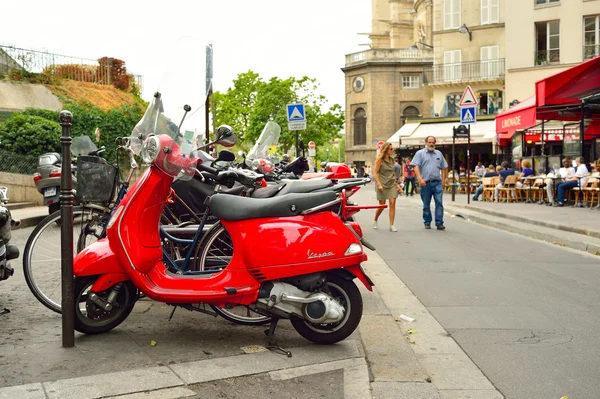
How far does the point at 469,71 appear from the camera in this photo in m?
48.7

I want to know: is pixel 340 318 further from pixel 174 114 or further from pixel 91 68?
pixel 91 68

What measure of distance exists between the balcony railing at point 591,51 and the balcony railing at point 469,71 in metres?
10.1

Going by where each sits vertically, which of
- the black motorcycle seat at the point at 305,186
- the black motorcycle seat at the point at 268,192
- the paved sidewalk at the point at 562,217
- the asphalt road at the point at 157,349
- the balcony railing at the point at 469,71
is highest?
the balcony railing at the point at 469,71

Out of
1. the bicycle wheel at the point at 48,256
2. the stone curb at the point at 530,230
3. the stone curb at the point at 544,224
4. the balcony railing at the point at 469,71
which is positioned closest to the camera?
the bicycle wheel at the point at 48,256

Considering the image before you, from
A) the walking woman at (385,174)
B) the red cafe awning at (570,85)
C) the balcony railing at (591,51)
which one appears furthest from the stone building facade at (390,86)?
the walking woman at (385,174)

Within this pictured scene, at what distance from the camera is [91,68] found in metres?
29.9

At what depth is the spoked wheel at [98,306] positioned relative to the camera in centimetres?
488

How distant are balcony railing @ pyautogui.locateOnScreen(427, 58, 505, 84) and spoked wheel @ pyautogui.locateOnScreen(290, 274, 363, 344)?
4576 cm

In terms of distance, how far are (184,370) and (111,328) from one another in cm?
109

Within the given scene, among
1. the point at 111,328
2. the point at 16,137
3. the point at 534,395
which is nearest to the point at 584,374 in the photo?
the point at 534,395

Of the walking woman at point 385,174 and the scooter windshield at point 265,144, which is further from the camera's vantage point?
the walking woman at point 385,174

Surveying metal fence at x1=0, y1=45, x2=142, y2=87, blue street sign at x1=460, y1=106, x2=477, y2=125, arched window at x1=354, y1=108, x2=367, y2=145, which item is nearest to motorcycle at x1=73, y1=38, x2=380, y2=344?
blue street sign at x1=460, y1=106, x2=477, y2=125

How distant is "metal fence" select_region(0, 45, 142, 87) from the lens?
1003 inches

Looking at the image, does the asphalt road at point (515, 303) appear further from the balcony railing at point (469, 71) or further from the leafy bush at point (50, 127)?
the balcony railing at point (469, 71)
